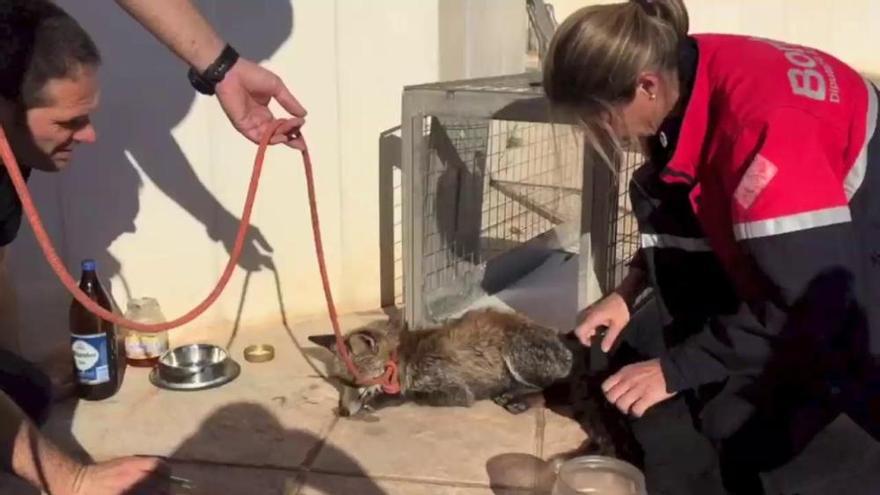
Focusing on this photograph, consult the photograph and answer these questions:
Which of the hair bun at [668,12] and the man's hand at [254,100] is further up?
the hair bun at [668,12]

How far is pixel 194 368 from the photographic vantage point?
2.46 metres

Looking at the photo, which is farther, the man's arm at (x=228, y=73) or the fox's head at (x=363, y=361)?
the fox's head at (x=363, y=361)

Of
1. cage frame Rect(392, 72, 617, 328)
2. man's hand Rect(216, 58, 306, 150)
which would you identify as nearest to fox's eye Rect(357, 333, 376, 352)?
cage frame Rect(392, 72, 617, 328)

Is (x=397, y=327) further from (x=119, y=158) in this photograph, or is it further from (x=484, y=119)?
(x=119, y=158)

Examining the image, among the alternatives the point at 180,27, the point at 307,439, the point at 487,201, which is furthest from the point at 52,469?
the point at 487,201

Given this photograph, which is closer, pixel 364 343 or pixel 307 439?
pixel 307 439

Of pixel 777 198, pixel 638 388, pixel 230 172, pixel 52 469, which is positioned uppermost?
pixel 777 198

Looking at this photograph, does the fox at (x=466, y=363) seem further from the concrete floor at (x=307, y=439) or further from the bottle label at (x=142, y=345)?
the bottle label at (x=142, y=345)

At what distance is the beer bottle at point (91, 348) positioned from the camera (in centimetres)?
235

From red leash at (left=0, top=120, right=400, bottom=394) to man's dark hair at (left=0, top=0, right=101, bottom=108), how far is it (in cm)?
10

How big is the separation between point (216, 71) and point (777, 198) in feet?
3.38

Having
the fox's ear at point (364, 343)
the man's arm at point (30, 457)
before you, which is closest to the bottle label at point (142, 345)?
the fox's ear at point (364, 343)

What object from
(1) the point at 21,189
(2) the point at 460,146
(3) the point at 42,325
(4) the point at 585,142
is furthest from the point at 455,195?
(1) the point at 21,189

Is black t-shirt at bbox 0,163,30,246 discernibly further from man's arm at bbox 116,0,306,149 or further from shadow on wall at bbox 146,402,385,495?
shadow on wall at bbox 146,402,385,495
